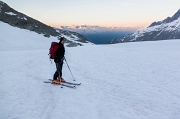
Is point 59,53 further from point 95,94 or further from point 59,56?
point 95,94

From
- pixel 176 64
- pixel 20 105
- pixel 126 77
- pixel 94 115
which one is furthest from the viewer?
pixel 176 64

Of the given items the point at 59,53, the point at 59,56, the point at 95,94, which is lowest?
the point at 95,94

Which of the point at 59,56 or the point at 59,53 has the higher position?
the point at 59,53

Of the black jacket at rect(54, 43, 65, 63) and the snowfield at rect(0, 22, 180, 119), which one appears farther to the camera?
the black jacket at rect(54, 43, 65, 63)

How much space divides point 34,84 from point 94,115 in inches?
215

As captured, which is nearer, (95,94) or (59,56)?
(95,94)

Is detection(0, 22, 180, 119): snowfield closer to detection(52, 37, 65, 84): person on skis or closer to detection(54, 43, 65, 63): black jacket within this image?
detection(52, 37, 65, 84): person on skis

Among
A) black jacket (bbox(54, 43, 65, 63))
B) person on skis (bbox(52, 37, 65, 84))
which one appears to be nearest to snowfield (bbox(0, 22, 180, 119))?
person on skis (bbox(52, 37, 65, 84))

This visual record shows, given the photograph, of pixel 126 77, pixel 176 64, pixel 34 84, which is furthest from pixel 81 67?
pixel 176 64

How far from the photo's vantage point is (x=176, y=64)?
53.9ft

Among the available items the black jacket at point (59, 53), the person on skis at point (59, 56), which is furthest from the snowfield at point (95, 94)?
the black jacket at point (59, 53)

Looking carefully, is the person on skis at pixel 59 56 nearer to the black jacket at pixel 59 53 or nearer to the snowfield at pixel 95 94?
the black jacket at pixel 59 53

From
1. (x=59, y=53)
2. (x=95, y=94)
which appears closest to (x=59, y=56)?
(x=59, y=53)

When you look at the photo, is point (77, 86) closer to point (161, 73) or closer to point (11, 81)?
point (11, 81)
